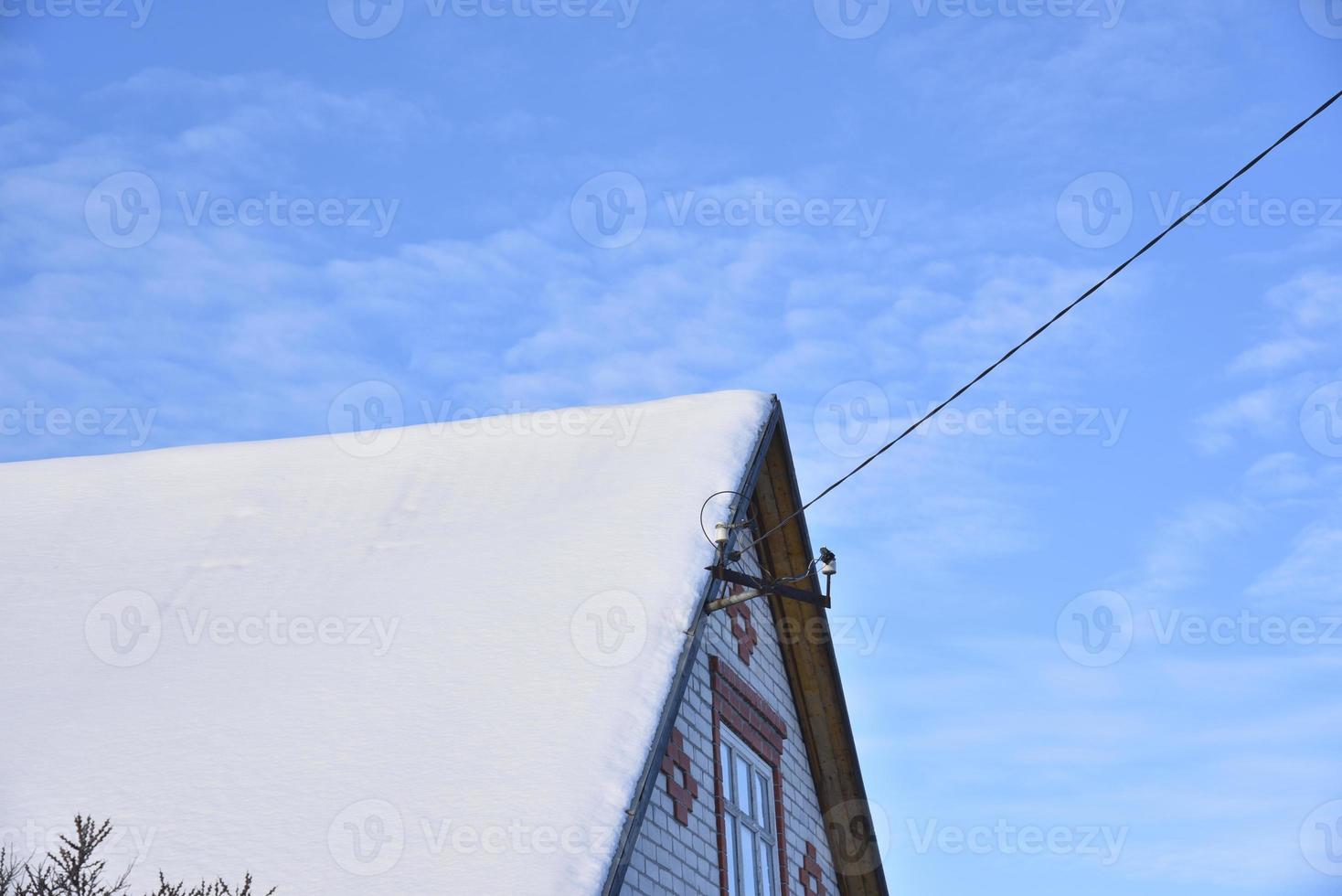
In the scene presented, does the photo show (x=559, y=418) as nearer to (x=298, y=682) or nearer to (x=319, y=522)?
(x=319, y=522)

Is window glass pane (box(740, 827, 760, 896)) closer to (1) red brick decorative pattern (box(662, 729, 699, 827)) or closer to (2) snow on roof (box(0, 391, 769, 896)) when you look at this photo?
(1) red brick decorative pattern (box(662, 729, 699, 827))

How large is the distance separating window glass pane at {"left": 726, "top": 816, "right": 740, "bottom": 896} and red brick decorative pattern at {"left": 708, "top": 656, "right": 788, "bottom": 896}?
0.53 feet

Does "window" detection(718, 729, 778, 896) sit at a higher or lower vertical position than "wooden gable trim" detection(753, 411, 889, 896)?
lower

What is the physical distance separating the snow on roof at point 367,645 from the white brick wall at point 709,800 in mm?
946

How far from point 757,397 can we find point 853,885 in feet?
14.8

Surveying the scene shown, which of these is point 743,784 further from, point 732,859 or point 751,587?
point 751,587

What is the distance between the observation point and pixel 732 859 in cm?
919

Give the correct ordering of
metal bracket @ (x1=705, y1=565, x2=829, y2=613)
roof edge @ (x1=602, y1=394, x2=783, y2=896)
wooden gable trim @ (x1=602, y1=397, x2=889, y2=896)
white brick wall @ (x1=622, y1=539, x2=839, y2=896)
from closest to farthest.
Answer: roof edge @ (x1=602, y1=394, x2=783, y2=896) < white brick wall @ (x1=622, y1=539, x2=839, y2=896) < metal bracket @ (x1=705, y1=565, x2=829, y2=613) < wooden gable trim @ (x1=602, y1=397, x2=889, y2=896)

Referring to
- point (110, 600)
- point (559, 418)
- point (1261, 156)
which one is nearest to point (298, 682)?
point (110, 600)

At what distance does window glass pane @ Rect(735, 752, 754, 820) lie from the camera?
9.63 m

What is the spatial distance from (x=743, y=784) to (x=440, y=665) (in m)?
2.76

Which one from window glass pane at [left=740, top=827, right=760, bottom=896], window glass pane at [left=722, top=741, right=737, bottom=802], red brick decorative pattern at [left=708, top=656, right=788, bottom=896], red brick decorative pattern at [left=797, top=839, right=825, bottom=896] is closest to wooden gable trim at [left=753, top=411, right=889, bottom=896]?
red brick decorative pattern at [left=797, top=839, right=825, bottom=896]

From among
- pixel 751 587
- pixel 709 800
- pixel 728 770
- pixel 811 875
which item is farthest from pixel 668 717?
pixel 811 875

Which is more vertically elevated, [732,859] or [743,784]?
[743,784]
